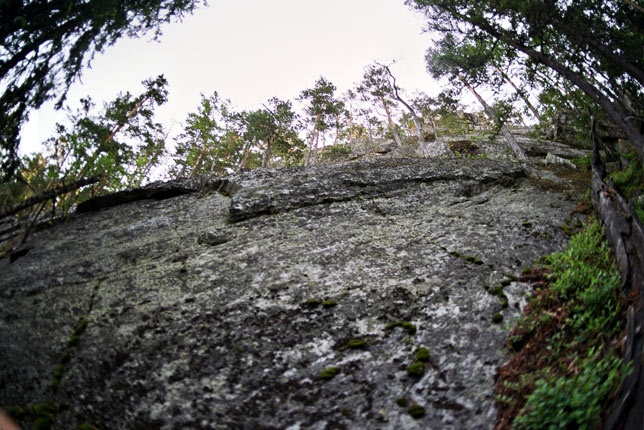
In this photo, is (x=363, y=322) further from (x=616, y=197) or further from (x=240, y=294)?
(x=616, y=197)

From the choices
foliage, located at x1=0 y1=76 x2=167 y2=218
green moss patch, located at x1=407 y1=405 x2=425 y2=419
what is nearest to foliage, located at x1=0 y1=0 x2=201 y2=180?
foliage, located at x1=0 y1=76 x2=167 y2=218

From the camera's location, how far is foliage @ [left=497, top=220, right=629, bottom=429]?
2.63m

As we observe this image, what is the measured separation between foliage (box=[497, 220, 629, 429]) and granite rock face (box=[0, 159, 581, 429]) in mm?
264

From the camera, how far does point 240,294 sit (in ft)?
17.4

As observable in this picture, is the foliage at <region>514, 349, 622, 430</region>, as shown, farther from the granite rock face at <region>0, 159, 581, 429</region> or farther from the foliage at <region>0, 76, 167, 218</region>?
the foliage at <region>0, 76, 167, 218</region>

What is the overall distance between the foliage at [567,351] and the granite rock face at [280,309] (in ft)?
0.87

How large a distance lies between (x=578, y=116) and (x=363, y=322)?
38.0 feet

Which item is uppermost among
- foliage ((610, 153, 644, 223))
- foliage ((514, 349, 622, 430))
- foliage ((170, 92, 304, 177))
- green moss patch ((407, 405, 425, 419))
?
foliage ((170, 92, 304, 177))

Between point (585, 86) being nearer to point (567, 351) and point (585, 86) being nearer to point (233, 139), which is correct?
point (567, 351)

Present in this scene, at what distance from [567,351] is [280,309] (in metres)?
3.57

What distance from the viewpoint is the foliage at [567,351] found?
2.63m

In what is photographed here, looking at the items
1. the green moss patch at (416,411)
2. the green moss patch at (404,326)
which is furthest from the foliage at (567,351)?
the green moss patch at (404,326)

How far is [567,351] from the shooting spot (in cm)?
337

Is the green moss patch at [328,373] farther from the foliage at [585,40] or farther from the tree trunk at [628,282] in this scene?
the foliage at [585,40]
